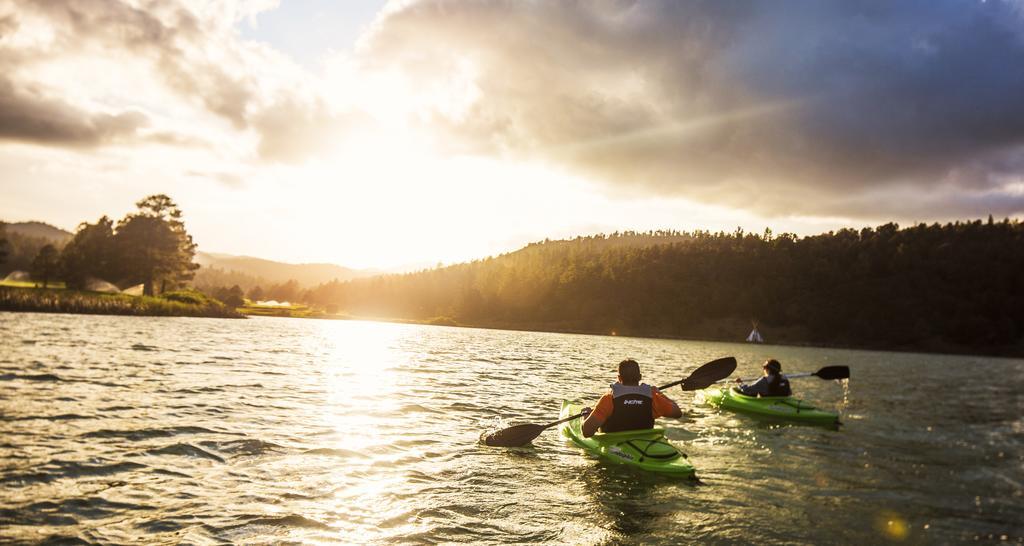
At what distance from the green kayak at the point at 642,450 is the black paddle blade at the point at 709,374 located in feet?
16.3

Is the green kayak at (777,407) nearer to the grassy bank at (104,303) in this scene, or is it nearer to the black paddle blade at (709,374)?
the black paddle blade at (709,374)

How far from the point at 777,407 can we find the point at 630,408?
10.5 meters

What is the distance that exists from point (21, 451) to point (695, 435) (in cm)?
1732

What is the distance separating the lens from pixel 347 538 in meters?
7.94

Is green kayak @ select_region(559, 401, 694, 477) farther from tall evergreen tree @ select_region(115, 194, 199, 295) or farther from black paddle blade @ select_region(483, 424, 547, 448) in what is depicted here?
tall evergreen tree @ select_region(115, 194, 199, 295)

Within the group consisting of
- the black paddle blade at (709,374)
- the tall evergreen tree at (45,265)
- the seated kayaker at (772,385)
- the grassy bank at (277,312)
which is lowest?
the grassy bank at (277,312)

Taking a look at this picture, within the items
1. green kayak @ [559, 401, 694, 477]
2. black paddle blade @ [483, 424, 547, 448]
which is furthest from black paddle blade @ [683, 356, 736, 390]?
black paddle blade @ [483, 424, 547, 448]

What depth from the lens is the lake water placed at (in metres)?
8.52

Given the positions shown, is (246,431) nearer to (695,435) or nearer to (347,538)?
(347,538)

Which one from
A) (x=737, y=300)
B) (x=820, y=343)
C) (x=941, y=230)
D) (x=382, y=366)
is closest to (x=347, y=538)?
(x=382, y=366)

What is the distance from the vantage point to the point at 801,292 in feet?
530

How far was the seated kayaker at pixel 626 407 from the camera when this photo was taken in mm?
12984

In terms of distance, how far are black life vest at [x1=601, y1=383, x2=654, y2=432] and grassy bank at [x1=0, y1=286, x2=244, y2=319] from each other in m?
A: 74.0

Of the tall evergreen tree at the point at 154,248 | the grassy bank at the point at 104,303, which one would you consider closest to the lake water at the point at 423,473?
the grassy bank at the point at 104,303
